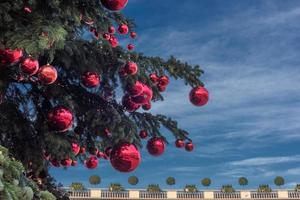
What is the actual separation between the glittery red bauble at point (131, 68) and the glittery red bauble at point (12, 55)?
5.30 feet

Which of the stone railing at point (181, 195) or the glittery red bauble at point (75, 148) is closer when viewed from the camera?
the glittery red bauble at point (75, 148)

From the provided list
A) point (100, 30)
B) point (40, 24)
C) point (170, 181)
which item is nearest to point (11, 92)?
point (100, 30)

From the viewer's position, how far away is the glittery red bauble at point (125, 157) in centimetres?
768

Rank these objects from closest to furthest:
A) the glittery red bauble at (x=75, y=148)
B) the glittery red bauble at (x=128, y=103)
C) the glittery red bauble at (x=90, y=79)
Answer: the glittery red bauble at (x=90, y=79) → the glittery red bauble at (x=128, y=103) → the glittery red bauble at (x=75, y=148)

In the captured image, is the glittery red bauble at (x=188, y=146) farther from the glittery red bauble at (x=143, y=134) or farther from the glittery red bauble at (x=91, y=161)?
the glittery red bauble at (x=91, y=161)

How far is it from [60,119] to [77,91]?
1.48m

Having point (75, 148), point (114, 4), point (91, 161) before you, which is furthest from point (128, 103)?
point (91, 161)

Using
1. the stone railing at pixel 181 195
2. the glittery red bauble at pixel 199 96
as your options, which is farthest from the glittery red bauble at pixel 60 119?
the stone railing at pixel 181 195

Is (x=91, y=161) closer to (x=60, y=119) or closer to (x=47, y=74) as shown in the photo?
(x=60, y=119)

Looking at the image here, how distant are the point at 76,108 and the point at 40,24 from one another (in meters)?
2.10

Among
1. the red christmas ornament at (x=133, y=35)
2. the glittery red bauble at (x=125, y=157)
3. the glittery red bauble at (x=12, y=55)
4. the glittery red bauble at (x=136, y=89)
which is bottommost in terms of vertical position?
the glittery red bauble at (x=125, y=157)

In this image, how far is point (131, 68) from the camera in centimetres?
827

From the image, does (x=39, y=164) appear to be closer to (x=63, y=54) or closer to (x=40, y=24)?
(x=63, y=54)

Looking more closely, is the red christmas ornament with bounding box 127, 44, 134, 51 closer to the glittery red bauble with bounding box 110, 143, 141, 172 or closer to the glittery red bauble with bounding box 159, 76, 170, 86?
the glittery red bauble with bounding box 159, 76, 170, 86
